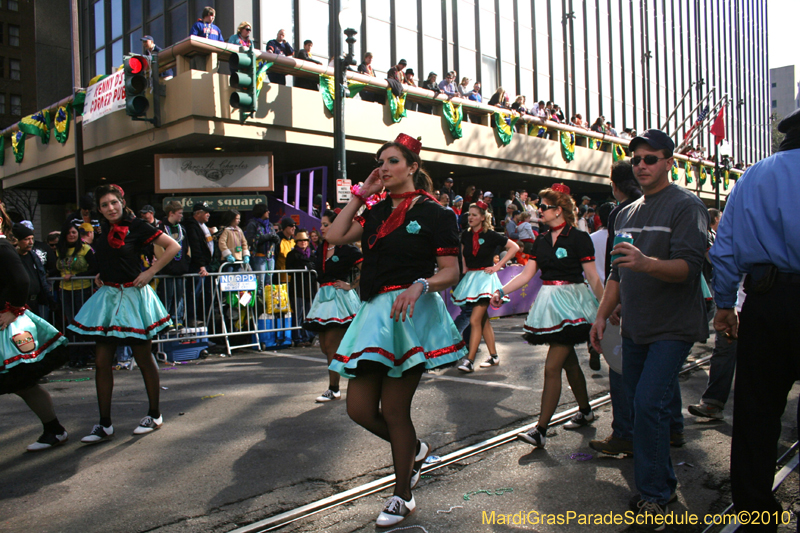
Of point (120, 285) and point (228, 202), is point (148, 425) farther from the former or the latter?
point (228, 202)

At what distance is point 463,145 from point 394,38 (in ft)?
15.1

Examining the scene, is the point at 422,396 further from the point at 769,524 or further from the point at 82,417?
the point at 769,524

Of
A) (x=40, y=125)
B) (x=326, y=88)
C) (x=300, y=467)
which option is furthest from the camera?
(x=40, y=125)

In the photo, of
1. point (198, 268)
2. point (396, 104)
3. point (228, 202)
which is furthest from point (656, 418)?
point (396, 104)

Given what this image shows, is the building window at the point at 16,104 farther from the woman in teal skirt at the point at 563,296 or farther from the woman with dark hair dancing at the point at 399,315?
the woman with dark hair dancing at the point at 399,315

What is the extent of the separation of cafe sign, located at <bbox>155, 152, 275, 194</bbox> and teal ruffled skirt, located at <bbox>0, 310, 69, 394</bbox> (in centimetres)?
1187

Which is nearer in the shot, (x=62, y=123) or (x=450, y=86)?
(x=62, y=123)

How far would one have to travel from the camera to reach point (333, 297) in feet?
20.8

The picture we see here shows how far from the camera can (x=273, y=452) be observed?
4.48m

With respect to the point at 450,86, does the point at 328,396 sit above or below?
below

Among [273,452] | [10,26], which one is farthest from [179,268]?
[10,26]

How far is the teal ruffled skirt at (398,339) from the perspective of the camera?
10.5ft

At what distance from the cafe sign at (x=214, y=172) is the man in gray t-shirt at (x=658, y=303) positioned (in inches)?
532

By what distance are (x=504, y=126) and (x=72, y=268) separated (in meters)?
15.1
